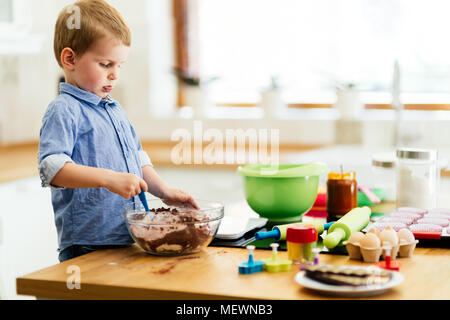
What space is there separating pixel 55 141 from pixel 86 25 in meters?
0.24

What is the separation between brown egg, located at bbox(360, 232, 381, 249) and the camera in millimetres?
1186

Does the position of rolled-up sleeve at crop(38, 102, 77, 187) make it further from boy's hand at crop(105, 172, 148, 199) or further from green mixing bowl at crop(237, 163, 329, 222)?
green mixing bowl at crop(237, 163, 329, 222)

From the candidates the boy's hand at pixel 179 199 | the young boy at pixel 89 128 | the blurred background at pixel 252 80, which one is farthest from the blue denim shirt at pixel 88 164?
the blurred background at pixel 252 80

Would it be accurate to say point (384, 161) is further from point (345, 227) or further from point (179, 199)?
point (179, 199)

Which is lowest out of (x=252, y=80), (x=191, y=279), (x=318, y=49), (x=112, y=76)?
(x=191, y=279)

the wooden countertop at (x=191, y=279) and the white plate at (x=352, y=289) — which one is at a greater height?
the white plate at (x=352, y=289)

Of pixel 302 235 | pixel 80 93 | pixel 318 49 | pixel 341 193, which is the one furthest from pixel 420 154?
pixel 318 49

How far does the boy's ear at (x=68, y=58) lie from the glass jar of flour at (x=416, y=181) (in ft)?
2.88

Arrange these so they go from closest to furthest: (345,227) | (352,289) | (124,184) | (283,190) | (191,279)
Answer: (352,289) < (191,279) < (124,184) < (345,227) < (283,190)

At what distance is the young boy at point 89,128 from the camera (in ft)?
4.26

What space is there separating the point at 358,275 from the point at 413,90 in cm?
231

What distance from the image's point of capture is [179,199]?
4.63ft

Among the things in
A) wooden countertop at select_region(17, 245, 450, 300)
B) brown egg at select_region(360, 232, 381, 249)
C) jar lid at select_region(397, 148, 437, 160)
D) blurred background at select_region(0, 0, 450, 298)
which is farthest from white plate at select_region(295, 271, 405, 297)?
blurred background at select_region(0, 0, 450, 298)

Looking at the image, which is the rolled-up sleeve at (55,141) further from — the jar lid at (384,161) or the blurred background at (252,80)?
the blurred background at (252,80)
